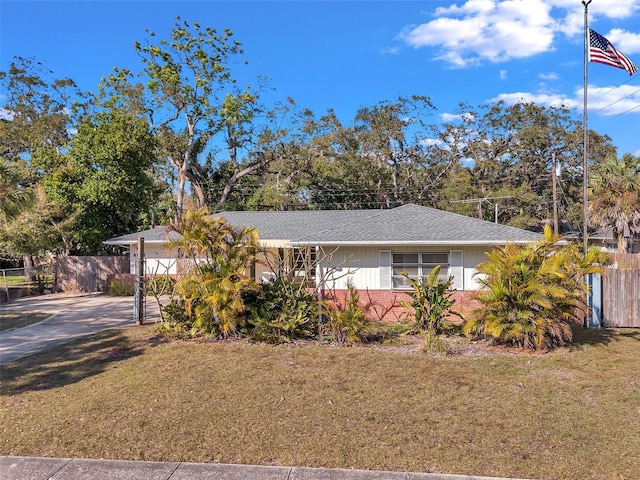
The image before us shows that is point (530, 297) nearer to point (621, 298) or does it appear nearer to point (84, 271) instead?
point (621, 298)

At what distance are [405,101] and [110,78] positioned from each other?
67.3ft

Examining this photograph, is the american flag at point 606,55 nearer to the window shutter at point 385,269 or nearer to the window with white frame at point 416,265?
the window with white frame at point 416,265

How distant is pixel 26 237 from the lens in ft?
67.3

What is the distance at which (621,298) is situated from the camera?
11852 mm

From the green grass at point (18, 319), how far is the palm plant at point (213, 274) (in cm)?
569

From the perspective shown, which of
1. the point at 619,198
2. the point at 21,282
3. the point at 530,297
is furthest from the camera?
the point at 21,282

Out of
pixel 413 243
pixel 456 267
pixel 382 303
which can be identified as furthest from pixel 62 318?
pixel 456 267

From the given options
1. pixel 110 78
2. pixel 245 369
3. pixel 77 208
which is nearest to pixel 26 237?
pixel 77 208

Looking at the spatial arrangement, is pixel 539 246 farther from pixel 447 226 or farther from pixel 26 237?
pixel 26 237

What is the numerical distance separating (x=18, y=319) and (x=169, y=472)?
12.1 m

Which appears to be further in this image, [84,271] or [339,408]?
[84,271]

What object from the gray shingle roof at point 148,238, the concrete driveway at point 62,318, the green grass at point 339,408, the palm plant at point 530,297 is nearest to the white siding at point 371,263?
the palm plant at point 530,297

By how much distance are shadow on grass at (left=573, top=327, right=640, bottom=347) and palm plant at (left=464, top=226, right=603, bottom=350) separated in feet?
2.94

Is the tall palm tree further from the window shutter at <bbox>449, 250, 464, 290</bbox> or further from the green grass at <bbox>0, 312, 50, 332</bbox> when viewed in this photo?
the green grass at <bbox>0, 312, 50, 332</bbox>
